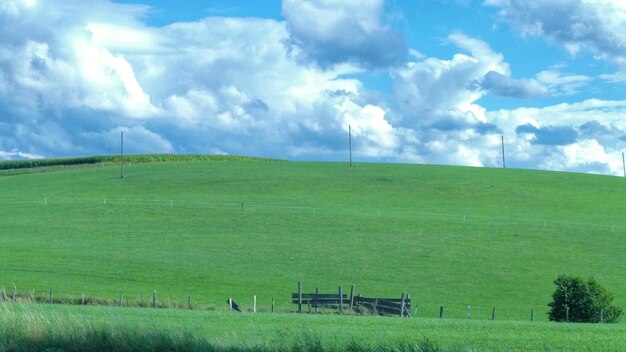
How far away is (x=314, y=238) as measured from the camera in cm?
5569

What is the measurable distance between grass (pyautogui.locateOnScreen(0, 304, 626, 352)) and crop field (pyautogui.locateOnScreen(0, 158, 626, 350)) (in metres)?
0.42

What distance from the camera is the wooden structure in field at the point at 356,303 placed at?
1304 inches

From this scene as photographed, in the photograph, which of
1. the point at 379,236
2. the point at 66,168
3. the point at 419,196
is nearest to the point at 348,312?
the point at 379,236

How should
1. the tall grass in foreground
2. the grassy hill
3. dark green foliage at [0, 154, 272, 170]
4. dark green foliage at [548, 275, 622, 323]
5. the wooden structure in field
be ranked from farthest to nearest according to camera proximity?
1. dark green foliage at [0, 154, 272, 170]
2. the grassy hill
3. the wooden structure in field
4. dark green foliage at [548, 275, 622, 323]
5. the tall grass in foreground

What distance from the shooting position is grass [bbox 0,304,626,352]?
37.1 feet

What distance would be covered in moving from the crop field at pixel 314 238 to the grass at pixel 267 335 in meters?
0.42

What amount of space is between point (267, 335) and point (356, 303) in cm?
1946

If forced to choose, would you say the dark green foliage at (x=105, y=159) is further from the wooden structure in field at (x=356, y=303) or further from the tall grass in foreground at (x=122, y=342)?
the tall grass in foreground at (x=122, y=342)

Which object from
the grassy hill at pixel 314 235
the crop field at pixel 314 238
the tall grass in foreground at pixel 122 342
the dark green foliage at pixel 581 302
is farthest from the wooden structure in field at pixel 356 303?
the tall grass in foreground at pixel 122 342

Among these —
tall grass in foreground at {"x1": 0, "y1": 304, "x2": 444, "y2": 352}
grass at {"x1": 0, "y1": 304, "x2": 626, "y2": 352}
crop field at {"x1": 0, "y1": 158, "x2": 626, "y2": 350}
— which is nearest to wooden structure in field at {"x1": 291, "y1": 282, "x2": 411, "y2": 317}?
crop field at {"x1": 0, "y1": 158, "x2": 626, "y2": 350}

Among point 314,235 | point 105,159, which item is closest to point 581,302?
point 314,235

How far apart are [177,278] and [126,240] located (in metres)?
12.1

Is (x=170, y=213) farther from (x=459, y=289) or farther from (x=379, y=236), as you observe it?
(x=459, y=289)

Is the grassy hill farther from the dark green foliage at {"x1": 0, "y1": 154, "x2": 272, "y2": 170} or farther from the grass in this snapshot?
the dark green foliage at {"x1": 0, "y1": 154, "x2": 272, "y2": 170}
